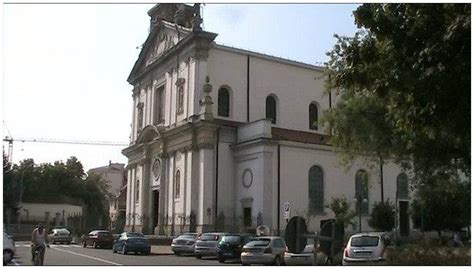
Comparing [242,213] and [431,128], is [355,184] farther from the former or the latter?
[431,128]

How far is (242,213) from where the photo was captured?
1772 inches

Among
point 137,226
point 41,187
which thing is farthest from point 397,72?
point 41,187

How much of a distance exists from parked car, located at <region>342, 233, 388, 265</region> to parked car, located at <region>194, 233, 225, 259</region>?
9130 mm

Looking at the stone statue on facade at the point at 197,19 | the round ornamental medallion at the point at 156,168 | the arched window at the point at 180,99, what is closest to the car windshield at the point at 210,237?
the arched window at the point at 180,99

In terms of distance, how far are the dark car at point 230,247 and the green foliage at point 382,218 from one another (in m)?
19.0

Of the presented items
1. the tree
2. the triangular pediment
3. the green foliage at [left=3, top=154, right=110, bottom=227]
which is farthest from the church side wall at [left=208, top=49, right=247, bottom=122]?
the green foliage at [left=3, top=154, right=110, bottom=227]

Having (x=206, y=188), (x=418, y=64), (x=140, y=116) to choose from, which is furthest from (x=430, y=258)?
(x=140, y=116)

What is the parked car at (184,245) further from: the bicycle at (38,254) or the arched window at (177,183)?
the arched window at (177,183)

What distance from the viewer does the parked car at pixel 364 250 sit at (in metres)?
21.9

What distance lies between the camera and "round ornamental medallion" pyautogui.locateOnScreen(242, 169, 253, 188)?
1741 inches

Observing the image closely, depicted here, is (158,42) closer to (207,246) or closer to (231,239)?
(207,246)

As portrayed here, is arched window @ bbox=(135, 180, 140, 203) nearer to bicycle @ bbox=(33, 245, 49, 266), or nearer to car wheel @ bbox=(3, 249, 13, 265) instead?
car wheel @ bbox=(3, 249, 13, 265)

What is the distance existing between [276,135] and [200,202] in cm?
725

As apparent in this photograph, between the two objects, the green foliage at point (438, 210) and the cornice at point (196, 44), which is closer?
the green foliage at point (438, 210)
